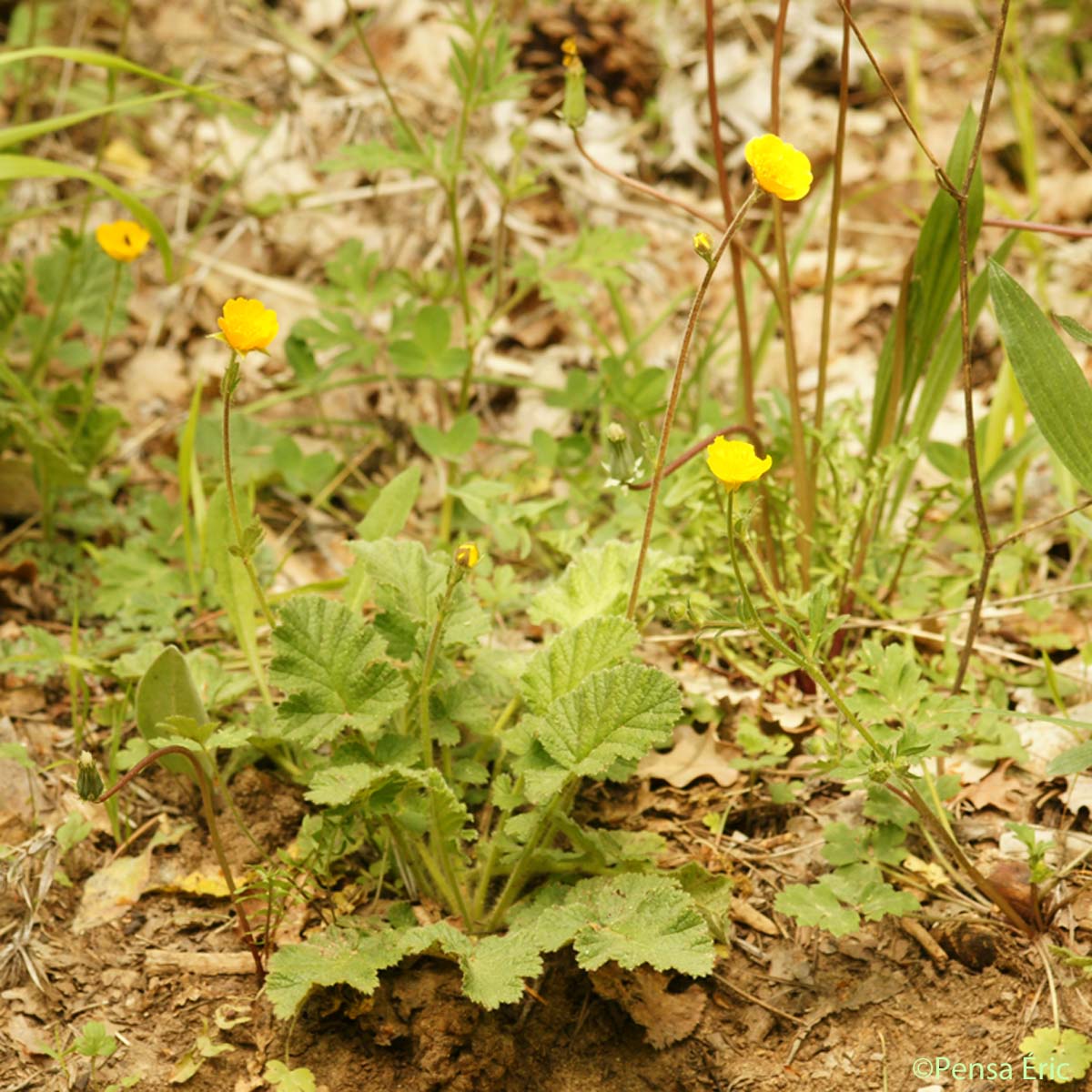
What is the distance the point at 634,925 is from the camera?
4.61ft

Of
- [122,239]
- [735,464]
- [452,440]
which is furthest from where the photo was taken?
[452,440]

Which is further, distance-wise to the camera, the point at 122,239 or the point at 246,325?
the point at 122,239

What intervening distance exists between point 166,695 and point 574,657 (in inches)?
23.9

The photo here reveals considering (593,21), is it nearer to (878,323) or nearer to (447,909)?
(878,323)

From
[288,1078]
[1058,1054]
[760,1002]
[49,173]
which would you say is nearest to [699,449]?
[760,1002]

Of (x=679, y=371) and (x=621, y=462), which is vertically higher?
(x=679, y=371)

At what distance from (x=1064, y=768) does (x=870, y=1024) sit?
433 millimetres

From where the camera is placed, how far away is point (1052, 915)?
4.99ft

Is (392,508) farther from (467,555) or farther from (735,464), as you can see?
(735,464)

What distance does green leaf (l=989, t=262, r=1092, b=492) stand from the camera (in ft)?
4.97

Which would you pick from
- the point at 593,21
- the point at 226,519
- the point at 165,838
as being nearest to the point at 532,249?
the point at 593,21

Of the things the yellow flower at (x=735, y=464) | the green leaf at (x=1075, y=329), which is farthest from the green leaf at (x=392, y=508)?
the green leaf at (x=1075, y=329)

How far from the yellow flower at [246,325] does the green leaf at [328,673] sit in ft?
1.17

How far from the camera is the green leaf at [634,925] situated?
1345 mm
